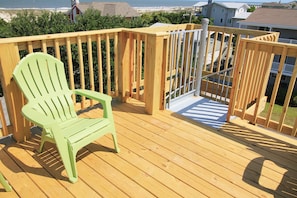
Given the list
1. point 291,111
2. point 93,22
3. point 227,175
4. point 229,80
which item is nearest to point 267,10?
point 291,111

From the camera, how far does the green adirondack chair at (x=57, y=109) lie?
1.92 meters

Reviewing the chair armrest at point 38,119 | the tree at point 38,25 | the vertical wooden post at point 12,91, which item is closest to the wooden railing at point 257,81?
the chair armrest at point 38,119

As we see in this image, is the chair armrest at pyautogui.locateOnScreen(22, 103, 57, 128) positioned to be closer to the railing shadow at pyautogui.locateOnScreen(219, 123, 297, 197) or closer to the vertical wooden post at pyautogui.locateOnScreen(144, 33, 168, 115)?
→ the vertical wooden post at pyautogui.locateOnScreen(144, 33, 168, 115)

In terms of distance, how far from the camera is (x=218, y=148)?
8.41ft

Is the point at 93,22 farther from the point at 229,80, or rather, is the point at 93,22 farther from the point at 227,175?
the point at 227,175

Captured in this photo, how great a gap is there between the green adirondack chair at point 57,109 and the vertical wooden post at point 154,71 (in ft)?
2.99

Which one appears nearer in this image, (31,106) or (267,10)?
(31,106)

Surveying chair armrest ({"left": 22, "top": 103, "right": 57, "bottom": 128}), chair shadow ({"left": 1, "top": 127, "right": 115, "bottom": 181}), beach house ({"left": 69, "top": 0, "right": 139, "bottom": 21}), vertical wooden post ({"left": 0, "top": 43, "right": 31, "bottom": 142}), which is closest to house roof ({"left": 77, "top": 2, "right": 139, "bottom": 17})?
beach house ({"left": 69, "top": 0, "right": 139, "bottom": 21})

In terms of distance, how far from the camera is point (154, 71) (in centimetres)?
301

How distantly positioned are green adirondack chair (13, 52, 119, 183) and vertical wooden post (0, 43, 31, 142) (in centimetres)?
15

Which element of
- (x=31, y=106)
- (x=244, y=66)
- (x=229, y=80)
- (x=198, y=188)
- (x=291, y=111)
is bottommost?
(x=291, y=111)

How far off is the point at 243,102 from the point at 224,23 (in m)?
34.6

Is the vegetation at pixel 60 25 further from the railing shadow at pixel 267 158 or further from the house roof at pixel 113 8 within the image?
the house roof at pixel 113 8

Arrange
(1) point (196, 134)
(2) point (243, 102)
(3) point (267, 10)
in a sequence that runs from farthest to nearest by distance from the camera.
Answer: (3) point (267, 10) → (2) point (243, 102) → (1) point (196, 134)
